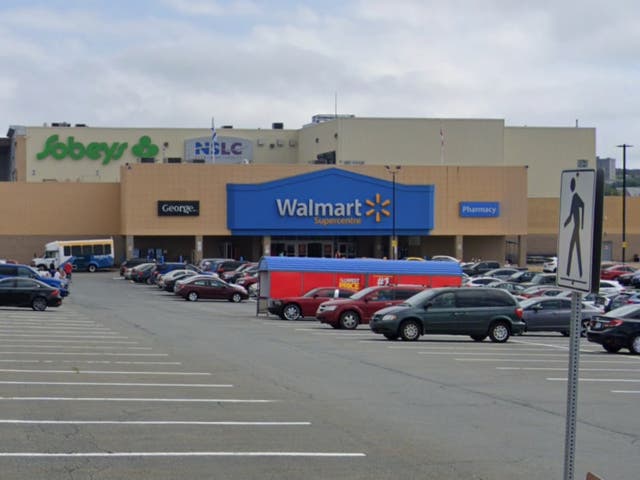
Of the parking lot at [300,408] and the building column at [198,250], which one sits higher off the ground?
the building column at [198,250]

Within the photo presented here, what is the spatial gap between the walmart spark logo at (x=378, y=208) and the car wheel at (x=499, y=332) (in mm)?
55979

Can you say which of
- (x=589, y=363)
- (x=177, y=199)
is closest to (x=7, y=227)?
(x=177, y=199)

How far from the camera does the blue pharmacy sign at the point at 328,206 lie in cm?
8625

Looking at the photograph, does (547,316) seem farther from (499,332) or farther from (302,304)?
(302,304)

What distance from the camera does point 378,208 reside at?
287ft

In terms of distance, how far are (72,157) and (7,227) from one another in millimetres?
17929

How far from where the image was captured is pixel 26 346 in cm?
2605

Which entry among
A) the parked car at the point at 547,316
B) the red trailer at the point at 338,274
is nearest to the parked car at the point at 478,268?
the red trailer at the point at 338,274

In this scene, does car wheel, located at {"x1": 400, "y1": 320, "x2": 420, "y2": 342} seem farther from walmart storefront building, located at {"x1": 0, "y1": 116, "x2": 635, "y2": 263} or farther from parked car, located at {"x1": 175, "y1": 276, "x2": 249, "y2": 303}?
walmart storefront building, located at {"x1": 0, "y1": 116, "x2": 635, "y2": 263}

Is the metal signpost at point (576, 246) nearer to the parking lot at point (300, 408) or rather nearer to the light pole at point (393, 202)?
the parking lot at point (300, 408)

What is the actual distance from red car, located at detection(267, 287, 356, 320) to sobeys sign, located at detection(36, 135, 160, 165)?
67.6 meters

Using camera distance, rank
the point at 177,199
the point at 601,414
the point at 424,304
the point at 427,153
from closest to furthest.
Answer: the point at 601,414
the point at 424,304
the point at 177,199
the point at 427,153

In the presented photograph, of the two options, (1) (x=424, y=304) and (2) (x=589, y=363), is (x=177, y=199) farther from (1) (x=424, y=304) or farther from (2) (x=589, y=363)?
(2) (x=589, y=363)

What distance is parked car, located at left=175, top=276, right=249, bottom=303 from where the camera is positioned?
5534 cm
